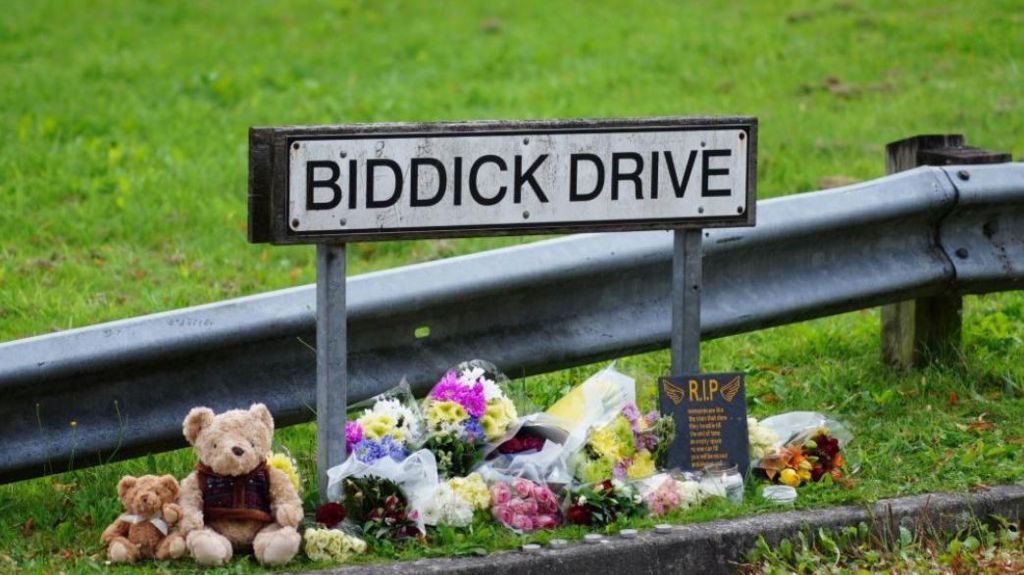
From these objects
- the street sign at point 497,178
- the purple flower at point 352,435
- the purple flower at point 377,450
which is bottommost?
the purple flower at point 377,450

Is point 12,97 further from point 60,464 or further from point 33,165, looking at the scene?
point 60,464

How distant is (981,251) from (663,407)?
1.60 meters

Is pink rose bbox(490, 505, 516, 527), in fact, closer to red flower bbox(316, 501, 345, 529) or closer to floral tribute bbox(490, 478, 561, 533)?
floral tribute bbox(490, 478, 561, 533)

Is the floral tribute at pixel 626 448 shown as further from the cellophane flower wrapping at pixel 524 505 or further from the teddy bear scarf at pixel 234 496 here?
the teddy bear scarf at pixel 234 496

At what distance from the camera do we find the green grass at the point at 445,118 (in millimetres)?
5125

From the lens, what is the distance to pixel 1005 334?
6082mm

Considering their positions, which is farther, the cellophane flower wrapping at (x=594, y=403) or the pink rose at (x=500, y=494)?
the cellophane flower wrapping at (x=594, y=403)

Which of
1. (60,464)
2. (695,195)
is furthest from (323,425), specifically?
(695,195)

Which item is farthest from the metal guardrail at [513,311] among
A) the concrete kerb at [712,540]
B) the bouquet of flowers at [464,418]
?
the concrete kerb at [712,540]

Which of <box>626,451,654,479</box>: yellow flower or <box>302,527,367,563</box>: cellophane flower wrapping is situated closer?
<box>302,527,367,563</box>: cellophane flower wrapping

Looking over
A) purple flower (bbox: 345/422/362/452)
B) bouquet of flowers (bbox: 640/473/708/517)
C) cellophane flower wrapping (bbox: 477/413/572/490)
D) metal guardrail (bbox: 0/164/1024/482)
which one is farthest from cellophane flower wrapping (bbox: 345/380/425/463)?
bouquet of flowers (bbox: 640/473/708/517)

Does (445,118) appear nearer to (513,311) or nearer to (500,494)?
(513,311)

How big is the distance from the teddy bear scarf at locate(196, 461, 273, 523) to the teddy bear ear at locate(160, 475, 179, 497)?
66 millimetres

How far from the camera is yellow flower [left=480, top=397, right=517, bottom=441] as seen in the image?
4.50 meters
